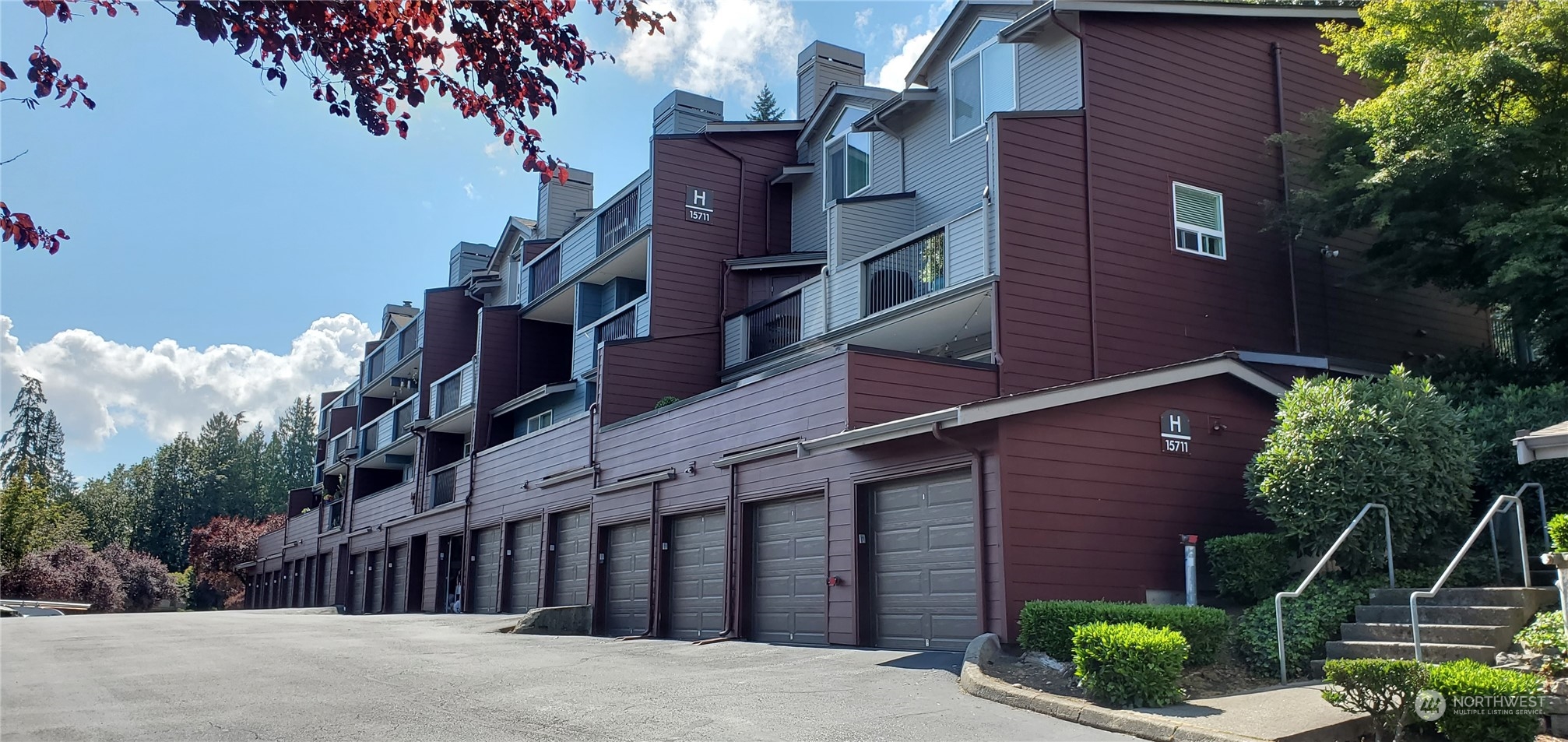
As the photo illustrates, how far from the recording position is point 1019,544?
44.9 ft

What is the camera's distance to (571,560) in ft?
80.2

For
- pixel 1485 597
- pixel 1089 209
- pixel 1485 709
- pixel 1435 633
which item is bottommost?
pixel 1485 709

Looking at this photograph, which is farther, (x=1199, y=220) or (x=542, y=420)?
(x=542, y=420)

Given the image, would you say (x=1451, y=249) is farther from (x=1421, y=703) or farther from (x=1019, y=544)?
(x=1421, y=703)

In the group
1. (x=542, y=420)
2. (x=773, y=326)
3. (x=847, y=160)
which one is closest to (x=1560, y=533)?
(x=773, y=326)

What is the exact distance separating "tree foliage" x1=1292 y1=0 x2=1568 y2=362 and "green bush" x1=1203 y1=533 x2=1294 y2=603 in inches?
230

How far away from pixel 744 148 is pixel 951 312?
9804 mm

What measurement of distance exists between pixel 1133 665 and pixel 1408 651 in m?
3.28

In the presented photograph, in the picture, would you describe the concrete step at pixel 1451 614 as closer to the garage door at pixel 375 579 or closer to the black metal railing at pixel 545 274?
the black metal railing at pixel 545 274

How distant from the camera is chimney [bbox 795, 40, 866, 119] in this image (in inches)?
1112

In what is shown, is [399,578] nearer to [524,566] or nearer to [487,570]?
[487,570]

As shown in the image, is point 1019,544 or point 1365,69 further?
point 1365,69

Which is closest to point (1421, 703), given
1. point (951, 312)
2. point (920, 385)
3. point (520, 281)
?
point (920, 385)

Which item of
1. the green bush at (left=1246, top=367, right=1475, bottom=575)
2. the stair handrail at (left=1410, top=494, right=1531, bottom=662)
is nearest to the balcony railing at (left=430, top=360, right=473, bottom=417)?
the green bush at (left=1246, top=367, right=1475, bottom=575)
